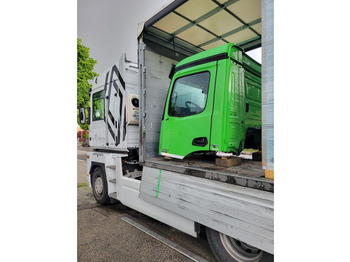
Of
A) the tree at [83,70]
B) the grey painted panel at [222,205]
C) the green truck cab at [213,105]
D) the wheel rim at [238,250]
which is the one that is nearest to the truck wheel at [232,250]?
the wheel rim at [238,250]

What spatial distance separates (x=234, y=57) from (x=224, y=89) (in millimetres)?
522

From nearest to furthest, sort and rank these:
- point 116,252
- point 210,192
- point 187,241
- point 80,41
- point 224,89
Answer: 1. point 210,192
2. point 224,89
3. point 116,252
4. point 187,241
5. point 80,41

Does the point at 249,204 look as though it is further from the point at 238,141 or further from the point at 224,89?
the point at 224,89

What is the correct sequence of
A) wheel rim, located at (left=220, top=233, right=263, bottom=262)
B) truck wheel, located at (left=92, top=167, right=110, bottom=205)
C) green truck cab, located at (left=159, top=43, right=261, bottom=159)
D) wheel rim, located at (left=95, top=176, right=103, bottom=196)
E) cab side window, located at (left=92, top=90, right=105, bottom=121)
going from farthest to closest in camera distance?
cab side window, located at (left=92, top=90, right=105, bottom=121) → wheel rim, located at (left=95, top=176, right=103, bottom=196) → truck wheel, located at (left=92, top=167, right=110, bottom=205) → green truck cab, located at (left=159, top=43, right=261, bottom=159) → wheel rim, located at (left=220, top=233, right=263, bottom=262)

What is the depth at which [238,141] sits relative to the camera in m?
2.94

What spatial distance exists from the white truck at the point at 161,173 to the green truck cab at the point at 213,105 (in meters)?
0.32

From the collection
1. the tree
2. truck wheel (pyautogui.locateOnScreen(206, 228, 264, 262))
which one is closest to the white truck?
truck wheel (pyautogui.locateOnScreen(206, 228, 264, 262))

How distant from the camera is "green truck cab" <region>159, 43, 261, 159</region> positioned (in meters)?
2.73

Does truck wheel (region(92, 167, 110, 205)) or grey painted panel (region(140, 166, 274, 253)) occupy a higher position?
grey painted panel (region(140, 166, 274, 253))

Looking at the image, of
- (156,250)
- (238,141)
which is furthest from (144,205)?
(238,141)

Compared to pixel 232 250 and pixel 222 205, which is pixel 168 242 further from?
pixel 222 205

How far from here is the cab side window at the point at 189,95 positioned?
2.96m

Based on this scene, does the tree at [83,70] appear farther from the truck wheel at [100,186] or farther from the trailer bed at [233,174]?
the trailer bed at [233,174]

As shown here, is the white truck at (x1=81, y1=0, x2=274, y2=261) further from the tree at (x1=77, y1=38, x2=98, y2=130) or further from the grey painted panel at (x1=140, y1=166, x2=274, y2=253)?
the tree at (x1=77, y1=38, x2=98, y2=130)
